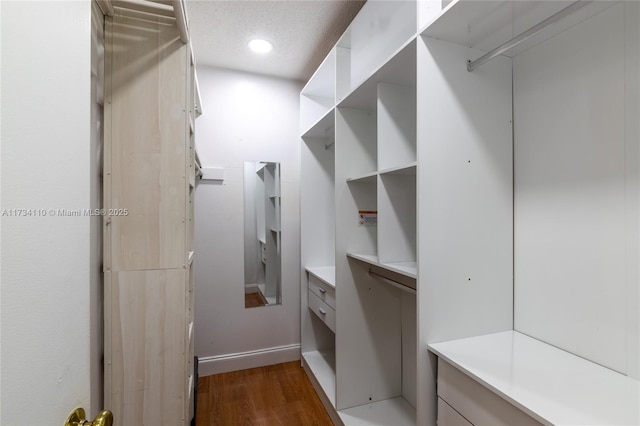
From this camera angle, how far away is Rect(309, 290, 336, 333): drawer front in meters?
2.05

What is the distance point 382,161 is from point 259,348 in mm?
2042

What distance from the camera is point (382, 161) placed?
1.51m

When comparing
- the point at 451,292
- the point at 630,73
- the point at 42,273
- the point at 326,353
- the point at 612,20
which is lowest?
the point at 326,353

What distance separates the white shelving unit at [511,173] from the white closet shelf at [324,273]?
0.54 meters

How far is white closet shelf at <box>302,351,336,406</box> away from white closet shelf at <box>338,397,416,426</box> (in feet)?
0.52

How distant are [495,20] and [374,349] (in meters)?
1.75

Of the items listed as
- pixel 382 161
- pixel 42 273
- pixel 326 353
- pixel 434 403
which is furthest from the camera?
pixel 326 353

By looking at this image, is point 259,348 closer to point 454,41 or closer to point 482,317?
point 482,317

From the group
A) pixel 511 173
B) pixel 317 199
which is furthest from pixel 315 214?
pixel 511 173

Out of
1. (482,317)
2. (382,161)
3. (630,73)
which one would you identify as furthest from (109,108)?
(630,73)

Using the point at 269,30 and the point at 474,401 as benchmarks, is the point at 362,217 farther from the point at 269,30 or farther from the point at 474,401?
the point at 269,30

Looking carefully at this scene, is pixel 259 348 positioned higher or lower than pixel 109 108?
lower

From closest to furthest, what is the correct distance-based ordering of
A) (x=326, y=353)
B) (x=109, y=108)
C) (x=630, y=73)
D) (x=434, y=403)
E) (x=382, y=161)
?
(x=630, y=73)
(x=434, y=403)
(x=109, y=108)
(x=382, y=161)
(x=326, y=353)

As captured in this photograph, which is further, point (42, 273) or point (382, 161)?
point (382, 161)
